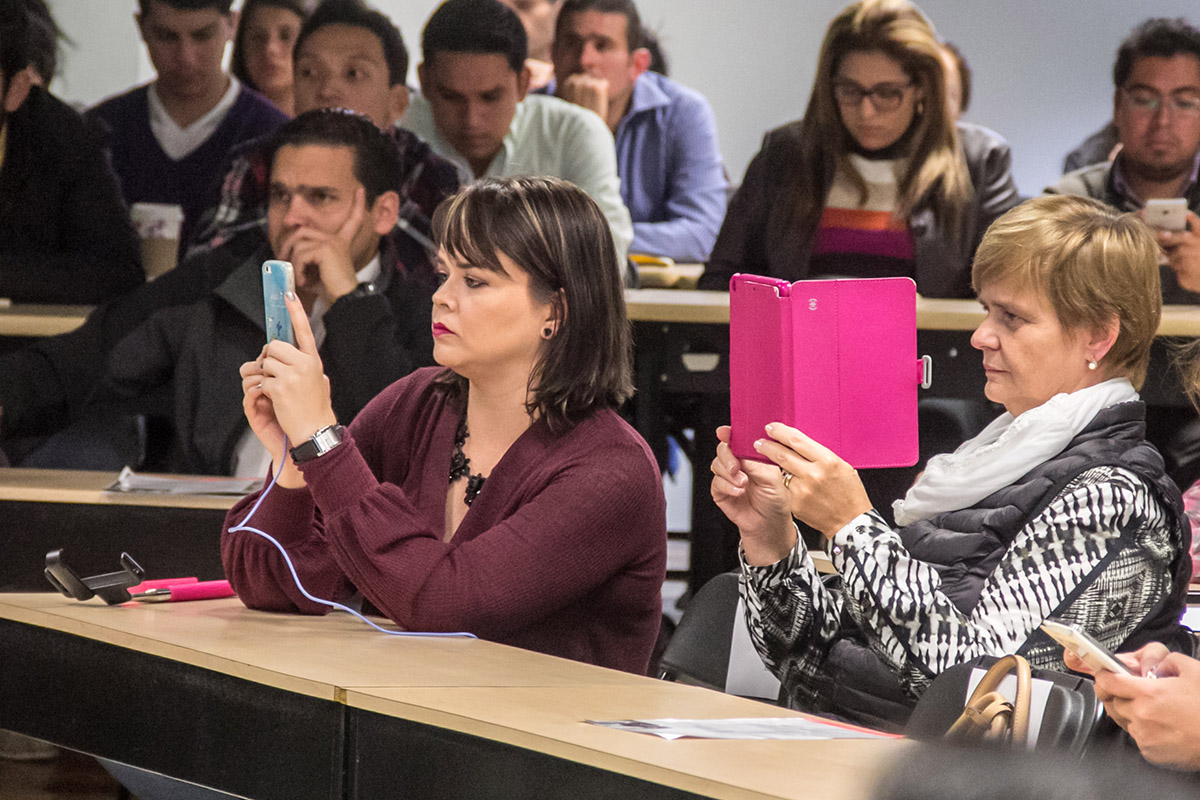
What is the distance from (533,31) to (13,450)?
6.40 feet

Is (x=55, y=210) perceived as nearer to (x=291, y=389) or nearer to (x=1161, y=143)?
(x=291, y=389)

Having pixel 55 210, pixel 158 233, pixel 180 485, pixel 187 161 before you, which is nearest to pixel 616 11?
pixel 187 161

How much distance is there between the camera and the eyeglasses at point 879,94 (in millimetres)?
3773

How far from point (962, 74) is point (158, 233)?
2424 millimetres

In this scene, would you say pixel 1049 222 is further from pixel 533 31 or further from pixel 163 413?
pixel 533 31

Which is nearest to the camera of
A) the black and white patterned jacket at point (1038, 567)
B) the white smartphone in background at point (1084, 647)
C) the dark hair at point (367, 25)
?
the white smartphone in background at point (1084, 647)

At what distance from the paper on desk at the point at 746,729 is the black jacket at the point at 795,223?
96.8 inches

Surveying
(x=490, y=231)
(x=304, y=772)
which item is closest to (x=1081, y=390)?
(x=490, y=231)

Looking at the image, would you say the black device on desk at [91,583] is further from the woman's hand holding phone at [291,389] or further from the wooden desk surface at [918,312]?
the wooden desk surface at [918,312]

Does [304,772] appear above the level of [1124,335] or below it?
below

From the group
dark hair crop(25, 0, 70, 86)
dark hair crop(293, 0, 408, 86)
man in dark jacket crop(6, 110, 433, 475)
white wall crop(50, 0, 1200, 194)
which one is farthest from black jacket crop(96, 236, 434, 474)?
dark hair crop(25, 0, 70, 86)

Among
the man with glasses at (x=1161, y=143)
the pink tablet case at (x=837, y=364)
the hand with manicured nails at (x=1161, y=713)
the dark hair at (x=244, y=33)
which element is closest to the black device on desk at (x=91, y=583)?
the pink tablet case at (x=837, y=364)

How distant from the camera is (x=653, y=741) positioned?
1.23m

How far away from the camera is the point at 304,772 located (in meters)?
1.43
